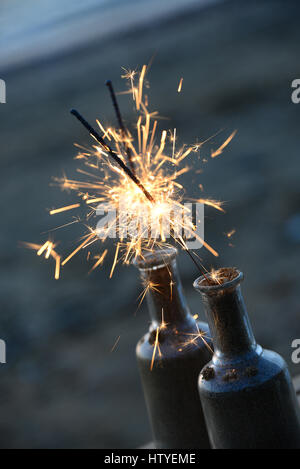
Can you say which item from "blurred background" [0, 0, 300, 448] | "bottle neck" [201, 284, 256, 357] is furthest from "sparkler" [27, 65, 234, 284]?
"blurred background" [0, 0, 300, 448]

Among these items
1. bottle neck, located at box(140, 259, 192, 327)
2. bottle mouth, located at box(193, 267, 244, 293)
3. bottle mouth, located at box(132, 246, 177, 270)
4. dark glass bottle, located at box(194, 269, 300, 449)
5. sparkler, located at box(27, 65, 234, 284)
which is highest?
sparkler, located at box(27, 65, 234, 284)

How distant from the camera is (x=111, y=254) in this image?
11.0 feet

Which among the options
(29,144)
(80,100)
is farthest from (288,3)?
(29,144)

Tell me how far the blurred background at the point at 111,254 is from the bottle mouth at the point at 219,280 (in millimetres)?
1394

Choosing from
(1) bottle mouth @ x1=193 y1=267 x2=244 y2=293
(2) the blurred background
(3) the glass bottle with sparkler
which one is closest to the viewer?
(1) bottle mouth @ x1=193 y1=267 x2=244 y2=293

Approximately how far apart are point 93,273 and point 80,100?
15.3ft

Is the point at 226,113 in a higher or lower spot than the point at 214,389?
higher

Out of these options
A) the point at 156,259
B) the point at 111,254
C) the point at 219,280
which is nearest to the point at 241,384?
the point at 219,280

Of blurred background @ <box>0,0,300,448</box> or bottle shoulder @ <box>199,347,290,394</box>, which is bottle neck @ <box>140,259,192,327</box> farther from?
blurred background @ <box>0,0,300,448</box>

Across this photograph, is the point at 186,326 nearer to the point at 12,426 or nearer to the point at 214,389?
the point at 214,389

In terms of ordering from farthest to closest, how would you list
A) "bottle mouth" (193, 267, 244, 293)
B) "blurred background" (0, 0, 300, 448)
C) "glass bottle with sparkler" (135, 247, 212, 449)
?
"blurred background" (0, 0, 300, 448), "glass bottle with sparkler" (135, 247, 212, 449), "bottle mouth" (193, 267, 244, 293)

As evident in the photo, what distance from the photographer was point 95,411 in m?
2.09

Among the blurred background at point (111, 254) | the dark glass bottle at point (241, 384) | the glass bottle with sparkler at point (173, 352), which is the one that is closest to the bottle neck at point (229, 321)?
the dark glass bottle at point (241, 384)

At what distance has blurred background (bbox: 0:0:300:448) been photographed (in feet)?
7.20
